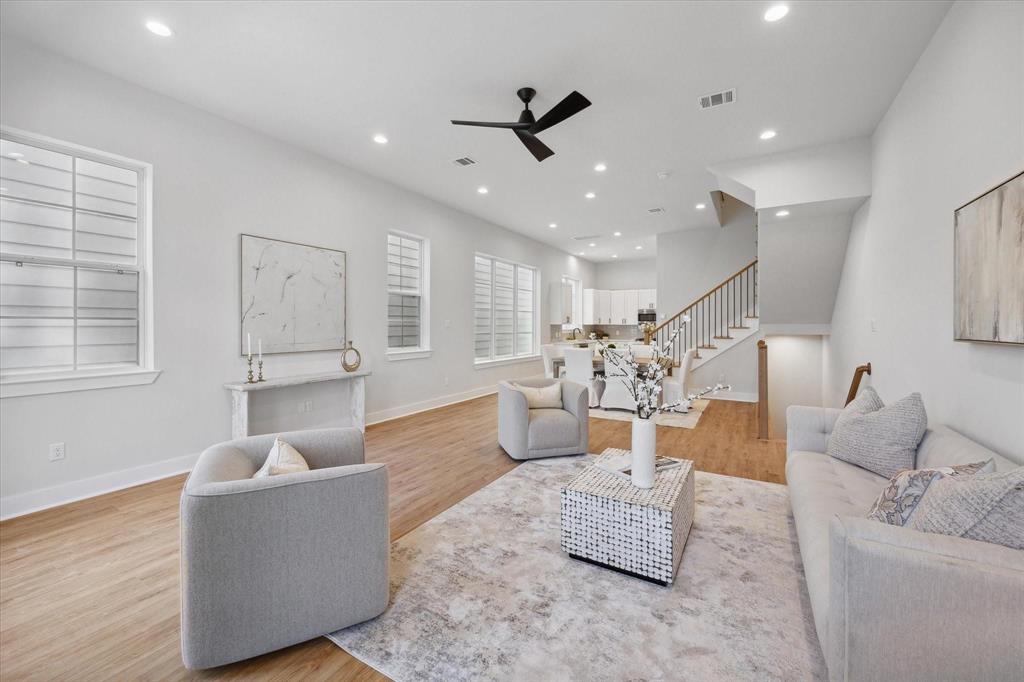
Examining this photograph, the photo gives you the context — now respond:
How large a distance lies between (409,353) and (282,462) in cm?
406

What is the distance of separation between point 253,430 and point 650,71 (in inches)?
184

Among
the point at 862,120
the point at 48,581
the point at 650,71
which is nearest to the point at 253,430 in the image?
the point at 48,581

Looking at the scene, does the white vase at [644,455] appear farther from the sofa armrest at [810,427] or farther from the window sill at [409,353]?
the window sill at [409,353]

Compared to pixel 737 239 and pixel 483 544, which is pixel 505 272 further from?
pixel 483 544

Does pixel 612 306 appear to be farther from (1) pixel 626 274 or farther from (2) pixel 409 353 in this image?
(2) pixel 409 353

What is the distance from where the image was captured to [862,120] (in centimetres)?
367

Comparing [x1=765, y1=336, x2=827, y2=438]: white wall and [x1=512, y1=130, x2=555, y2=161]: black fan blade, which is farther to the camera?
[x1=765, y1=336, x2=827, y2=438]: white wall

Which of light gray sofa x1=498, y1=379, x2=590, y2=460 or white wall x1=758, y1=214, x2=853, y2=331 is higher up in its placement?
white wall x1=758, y1=214, x2=853, y2=331

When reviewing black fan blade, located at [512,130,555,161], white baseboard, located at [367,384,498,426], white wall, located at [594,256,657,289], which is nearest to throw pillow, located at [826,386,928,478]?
black fan blade, located at [512,130,555,161]

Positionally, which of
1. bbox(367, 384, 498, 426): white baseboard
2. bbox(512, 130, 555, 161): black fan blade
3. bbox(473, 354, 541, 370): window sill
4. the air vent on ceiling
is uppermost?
the air vent on ceiling

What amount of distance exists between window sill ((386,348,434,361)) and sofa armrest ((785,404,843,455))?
443 cm

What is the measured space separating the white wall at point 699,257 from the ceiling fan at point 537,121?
5580 millimetres

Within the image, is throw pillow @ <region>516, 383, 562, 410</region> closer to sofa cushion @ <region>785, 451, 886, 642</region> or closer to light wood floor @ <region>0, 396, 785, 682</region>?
light wood floor @ <region>0, 396, 785, 682</region>

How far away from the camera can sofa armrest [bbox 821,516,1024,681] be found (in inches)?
40.5
